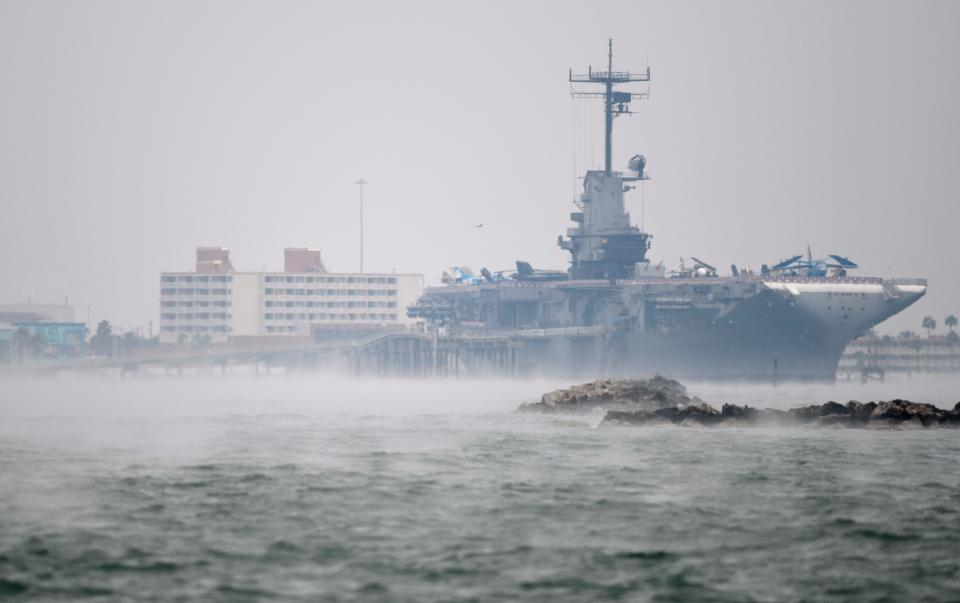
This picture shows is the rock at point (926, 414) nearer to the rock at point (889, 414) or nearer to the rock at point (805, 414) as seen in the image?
the rock at point (889, 414)

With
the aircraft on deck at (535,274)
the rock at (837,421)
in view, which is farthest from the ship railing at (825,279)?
the rock at (837,421)

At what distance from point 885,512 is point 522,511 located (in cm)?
930

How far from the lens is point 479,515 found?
122ft

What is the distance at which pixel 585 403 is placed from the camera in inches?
3364

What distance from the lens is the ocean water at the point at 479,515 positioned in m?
28.2

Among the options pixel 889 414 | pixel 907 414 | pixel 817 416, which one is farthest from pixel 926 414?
pixel 817 416

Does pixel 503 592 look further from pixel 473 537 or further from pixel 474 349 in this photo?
Result: pixel 474 349

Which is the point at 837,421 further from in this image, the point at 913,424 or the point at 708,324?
the point at 708,324

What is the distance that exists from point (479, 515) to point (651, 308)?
91111mm

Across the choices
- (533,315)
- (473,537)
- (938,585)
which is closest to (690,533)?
(473,537)

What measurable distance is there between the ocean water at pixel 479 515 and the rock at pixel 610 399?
15910 mm

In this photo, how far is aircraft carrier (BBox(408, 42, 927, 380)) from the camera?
120 metres

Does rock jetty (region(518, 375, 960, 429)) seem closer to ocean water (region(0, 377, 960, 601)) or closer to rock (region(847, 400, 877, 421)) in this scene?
rock (region(847, 400, 877, 421))

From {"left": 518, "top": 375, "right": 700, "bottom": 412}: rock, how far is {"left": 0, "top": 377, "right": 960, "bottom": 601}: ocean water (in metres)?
15.9
